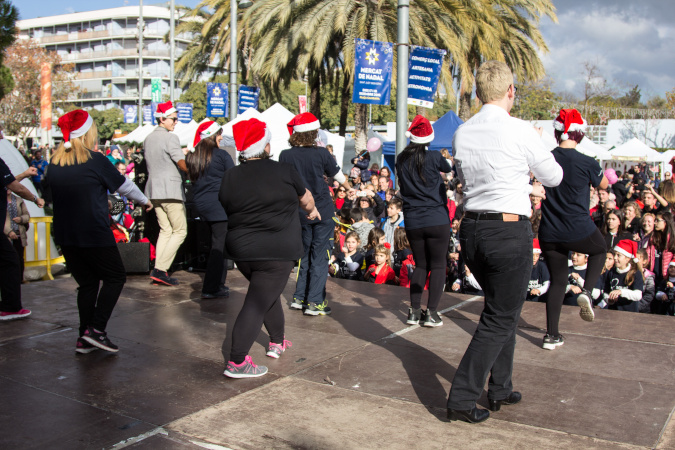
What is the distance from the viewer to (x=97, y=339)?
496 cm

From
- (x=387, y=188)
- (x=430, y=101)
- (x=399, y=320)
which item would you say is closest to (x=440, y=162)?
(x=399, y=320)

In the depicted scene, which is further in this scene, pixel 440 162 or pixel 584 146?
pixel 584 146

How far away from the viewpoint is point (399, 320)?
614 cm

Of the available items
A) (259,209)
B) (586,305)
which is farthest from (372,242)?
(259,209)

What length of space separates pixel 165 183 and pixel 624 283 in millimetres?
5234

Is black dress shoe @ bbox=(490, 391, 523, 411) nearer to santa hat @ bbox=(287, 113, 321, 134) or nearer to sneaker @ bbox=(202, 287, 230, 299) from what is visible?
santa hat @ bbox=(287, 113, 321, 134)

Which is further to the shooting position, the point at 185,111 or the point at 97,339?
the point at 185,111

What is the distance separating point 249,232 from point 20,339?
8.09 feet

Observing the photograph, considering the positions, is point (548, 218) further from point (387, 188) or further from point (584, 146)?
point (584, 146)

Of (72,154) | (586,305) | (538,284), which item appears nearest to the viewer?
(72,154)

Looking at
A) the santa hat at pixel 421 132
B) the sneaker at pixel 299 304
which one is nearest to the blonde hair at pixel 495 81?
the santa hat at pixel 421 132

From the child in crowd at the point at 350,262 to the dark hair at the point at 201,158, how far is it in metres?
2.63

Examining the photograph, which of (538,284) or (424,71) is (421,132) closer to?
(538,284)

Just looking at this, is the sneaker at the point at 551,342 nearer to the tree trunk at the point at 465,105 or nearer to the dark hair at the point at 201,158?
the dark hair at the point at 201,158
